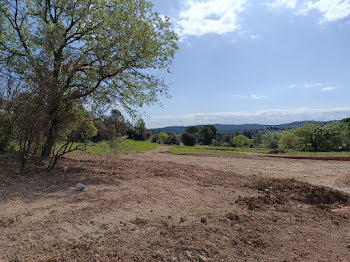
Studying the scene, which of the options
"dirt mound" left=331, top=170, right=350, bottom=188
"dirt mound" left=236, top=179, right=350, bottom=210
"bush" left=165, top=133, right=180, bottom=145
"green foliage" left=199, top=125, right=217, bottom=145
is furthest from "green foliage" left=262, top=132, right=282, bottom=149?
"dirt mound" left=236, top=179, right=350, bottom=210

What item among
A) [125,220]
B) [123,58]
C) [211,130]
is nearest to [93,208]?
[125,220]

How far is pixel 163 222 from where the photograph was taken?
4336 millimetres

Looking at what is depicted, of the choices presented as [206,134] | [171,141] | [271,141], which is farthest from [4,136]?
[206,134]

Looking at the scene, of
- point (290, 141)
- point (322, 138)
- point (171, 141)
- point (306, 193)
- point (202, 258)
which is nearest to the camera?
point (202, 258)

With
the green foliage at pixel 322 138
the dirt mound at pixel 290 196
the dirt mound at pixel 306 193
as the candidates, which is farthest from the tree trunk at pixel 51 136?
the green foliage at pixel 322 138

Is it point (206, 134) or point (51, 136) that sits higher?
point (51, 136)

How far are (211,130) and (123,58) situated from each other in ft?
289

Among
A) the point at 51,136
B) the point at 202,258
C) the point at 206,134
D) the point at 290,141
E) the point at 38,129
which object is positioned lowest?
the point at 290,141

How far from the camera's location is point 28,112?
695cm

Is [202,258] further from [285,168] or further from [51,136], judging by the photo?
[285,168]

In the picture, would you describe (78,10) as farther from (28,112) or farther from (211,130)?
(211,130)

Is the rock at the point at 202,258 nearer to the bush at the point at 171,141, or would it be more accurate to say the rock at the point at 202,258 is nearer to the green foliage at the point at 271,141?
the green foliage at the point at 271,141

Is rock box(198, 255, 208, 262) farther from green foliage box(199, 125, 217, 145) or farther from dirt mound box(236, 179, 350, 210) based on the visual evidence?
green foliage box(199, 125, 217, 145)

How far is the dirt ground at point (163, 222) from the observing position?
11.1 ft
